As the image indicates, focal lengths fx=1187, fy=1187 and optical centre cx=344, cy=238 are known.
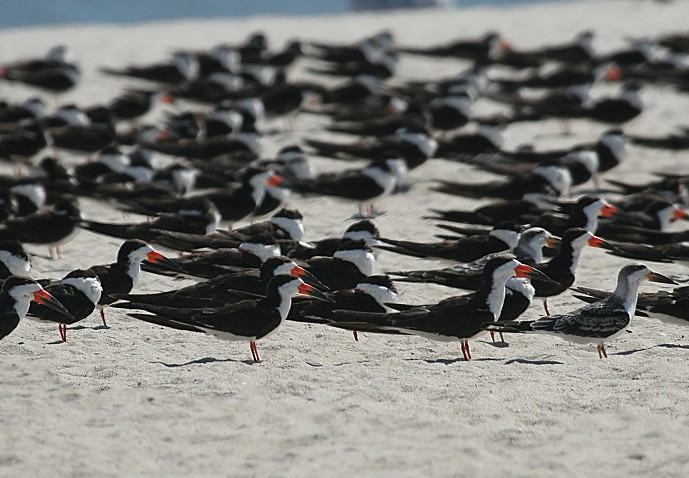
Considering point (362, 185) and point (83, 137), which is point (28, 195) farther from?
point (362, 185)

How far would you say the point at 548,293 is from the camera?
27.4 feet

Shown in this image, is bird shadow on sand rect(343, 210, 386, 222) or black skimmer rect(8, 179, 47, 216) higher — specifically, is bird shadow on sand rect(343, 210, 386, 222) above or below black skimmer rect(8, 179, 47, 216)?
below

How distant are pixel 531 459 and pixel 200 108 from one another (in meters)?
14.3

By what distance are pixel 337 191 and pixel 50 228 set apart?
10.1ft

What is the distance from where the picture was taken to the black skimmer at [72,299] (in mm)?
7461

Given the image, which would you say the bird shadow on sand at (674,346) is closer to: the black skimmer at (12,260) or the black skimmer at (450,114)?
the black skimmer at (12,260)

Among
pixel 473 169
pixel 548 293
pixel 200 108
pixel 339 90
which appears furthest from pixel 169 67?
pixel 548 293

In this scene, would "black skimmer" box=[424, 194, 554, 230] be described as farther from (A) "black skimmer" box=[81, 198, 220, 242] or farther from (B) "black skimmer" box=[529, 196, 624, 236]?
(A) "black skimmer" box=[81, 198, 220, 242]

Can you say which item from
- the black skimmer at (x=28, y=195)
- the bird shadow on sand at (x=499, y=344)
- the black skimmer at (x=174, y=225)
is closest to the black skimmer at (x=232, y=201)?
the black skimmer at (x=174, y=225)

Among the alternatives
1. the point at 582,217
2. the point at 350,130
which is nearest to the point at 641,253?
the point at 582,217

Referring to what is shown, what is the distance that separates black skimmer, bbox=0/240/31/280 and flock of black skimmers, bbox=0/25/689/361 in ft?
0.05

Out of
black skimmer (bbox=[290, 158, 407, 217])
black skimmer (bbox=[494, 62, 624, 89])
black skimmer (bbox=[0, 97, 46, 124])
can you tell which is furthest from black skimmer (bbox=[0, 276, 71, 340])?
black skimmer (bbox=[494, 62, 624, 89])

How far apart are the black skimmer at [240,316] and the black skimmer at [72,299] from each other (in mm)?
308

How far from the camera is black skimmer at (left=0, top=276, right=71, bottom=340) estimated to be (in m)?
7.12
